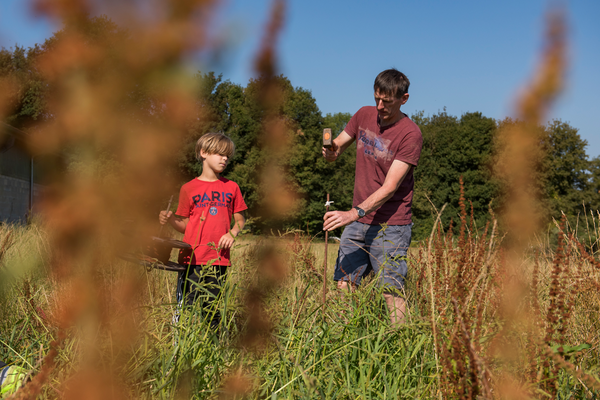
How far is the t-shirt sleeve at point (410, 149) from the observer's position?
218 centimetres

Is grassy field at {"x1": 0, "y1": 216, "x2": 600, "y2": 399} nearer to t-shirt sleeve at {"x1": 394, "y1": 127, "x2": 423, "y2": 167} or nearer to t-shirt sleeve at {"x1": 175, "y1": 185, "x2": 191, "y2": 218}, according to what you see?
t-shirt sleeve at {"x1": 175, "y1": 185, "x2": 191, "y2": 218}

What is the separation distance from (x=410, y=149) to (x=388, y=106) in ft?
0.90

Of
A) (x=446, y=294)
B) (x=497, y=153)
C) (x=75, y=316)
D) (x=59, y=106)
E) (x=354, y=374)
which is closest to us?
(x=75, y=316)

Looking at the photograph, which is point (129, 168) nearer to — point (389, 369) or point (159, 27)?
point (159, 27)

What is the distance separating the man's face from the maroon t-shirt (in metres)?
0.04

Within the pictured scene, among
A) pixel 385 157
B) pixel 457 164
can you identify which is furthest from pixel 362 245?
pixel 457 164

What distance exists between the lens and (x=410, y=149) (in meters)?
2.19

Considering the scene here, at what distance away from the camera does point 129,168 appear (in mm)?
520

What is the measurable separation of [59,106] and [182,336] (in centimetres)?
99

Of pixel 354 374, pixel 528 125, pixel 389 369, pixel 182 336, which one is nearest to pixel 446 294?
pixel 389 369

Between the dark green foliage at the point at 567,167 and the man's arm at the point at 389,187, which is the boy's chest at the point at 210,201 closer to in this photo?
the man's arm at the point at 389,187

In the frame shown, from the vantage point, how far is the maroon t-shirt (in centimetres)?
223

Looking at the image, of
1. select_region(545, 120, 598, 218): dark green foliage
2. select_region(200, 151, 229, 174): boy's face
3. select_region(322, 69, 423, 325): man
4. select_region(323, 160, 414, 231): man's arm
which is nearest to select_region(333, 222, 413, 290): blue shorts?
select_region(322, 69, 423, 325): man

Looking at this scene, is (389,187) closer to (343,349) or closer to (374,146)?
(374,146)
